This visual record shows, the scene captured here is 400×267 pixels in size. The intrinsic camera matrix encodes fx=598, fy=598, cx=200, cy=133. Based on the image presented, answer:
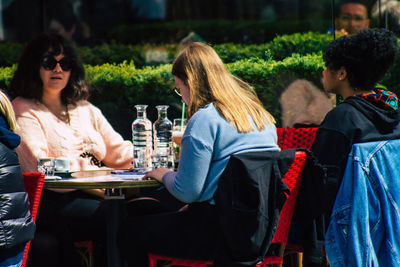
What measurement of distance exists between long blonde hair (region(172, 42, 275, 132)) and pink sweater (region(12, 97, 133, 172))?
107cm

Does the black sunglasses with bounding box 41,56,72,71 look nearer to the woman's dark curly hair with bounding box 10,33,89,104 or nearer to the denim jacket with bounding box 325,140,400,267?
A: the woman's dark curly hair with bounding box 10,33,89,104

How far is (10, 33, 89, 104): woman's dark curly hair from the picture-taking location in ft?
13.9

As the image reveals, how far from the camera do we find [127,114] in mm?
5105

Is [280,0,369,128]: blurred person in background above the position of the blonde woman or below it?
above

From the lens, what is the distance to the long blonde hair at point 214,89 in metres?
2.95

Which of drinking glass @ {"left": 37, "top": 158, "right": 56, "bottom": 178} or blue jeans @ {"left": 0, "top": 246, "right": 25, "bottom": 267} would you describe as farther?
drinking glass @ {"left": 37, "top": 158, "right": 56, "bottom": 178}

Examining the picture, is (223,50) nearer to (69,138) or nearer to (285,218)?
(69,138)

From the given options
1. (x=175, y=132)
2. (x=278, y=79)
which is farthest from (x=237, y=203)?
(x=278, y=79)

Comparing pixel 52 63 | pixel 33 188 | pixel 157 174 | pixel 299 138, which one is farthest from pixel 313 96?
pixel 33 188

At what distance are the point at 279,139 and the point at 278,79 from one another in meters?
0.85

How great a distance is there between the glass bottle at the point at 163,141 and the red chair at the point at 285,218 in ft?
2.33

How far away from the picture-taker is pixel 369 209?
9.87 ft

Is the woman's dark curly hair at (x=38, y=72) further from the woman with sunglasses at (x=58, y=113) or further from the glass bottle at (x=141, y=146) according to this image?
the glass bottle at (x=141, y=146)

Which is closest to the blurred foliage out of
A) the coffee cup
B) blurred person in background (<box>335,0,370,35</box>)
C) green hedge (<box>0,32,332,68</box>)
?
green hedge (<box>0,32,332,68</box>)
